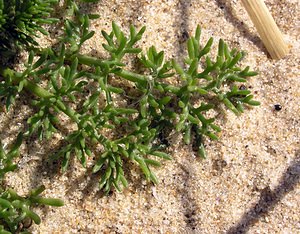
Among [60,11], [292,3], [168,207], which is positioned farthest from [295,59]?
[60,11]

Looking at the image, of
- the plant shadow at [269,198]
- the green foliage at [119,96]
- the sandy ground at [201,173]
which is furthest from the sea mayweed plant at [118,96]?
the plant shadow at [269,198]

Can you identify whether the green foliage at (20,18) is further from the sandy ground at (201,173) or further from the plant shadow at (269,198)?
the plant shadow at (269,198)

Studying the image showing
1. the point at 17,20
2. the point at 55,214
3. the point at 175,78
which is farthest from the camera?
the point at 175,78

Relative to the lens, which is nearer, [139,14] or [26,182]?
[26,182]

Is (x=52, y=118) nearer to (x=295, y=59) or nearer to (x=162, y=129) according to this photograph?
(x=162, y=129)

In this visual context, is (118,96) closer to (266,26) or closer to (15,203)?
(15,203)

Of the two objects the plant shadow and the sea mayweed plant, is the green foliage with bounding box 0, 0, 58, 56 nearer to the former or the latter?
the sea mayweed plant
